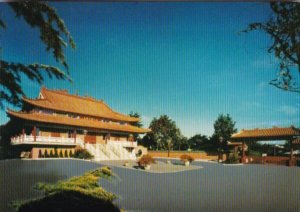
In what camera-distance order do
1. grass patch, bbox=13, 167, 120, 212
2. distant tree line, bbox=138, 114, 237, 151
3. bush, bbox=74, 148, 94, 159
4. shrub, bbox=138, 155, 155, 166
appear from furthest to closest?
distant tree line, bbox=138, 114, 237, 151 < bush, bbox=74, 148, 94, 159 < shrub, bbox=138, 155, 155, 166 < grass patch, bbox=13, 167, 120, 212

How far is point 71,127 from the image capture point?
54.6 feet

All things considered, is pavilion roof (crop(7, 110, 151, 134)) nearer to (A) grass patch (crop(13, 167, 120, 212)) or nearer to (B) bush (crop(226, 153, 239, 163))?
(B) bush (crop(226, 153, 239, 163))

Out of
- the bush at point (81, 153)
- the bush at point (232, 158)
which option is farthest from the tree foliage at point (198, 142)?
the bush at point (81, 153)

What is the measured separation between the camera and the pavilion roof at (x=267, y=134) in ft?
64.5

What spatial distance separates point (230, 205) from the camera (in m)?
7.92

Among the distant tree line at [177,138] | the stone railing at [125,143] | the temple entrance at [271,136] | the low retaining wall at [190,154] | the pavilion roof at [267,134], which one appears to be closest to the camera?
the distant tree line at [177,138]

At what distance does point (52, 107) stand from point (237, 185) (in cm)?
1151

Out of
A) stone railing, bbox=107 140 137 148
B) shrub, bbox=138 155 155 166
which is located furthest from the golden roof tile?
shrub, bbox=138 155 155 166

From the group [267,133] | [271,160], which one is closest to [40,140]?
[267,133]

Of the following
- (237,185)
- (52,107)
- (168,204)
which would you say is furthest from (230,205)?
(52,107)

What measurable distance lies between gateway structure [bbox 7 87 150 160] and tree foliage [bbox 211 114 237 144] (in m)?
5.29

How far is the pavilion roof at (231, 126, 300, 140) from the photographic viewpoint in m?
19.7

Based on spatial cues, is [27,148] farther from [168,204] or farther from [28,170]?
[168,204]

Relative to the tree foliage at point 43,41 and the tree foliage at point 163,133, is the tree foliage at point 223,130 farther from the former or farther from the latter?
the tree foliage at point 43,41
